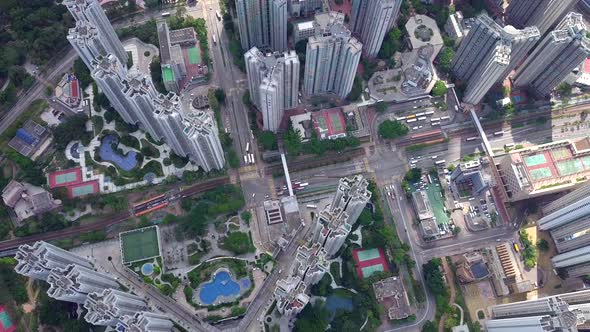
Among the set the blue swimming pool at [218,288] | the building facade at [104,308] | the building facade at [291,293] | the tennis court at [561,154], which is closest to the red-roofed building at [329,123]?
the blue swimming pool at [218,288]

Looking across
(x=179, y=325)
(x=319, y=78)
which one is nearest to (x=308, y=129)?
(x=319, y=78)

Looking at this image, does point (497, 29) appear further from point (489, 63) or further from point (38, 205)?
point (38, 205)

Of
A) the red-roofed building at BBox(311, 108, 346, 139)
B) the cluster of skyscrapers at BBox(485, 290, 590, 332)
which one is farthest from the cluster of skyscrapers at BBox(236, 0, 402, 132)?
the cluster of skyscrapers at BBox(485, 290, 590, 332)

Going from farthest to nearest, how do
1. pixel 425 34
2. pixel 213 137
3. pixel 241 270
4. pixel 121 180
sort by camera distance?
pixel 425 34 → pixel 121 180 → pixel 241 270 → pixel 213 137

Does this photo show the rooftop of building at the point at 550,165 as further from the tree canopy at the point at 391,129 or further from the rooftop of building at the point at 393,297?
the rooftop of building at the point at 393,297

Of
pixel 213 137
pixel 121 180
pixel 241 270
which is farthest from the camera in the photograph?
pixel 121 180

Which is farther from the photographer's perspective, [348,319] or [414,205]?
[414,205]
